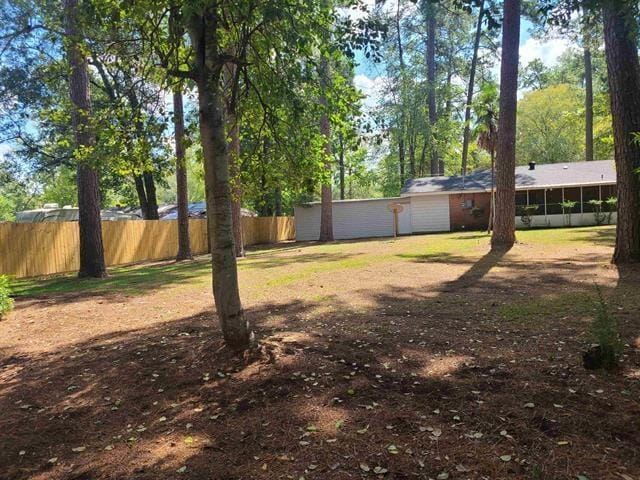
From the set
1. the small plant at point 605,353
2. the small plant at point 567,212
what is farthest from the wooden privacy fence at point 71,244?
the small plant at point 567,212

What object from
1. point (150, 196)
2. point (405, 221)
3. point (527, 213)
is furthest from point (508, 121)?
point (150, 196)

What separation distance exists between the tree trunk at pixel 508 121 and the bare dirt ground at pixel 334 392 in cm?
634

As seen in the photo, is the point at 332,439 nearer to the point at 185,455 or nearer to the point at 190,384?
the point at 185,455

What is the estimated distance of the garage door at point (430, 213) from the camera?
27.8 meters

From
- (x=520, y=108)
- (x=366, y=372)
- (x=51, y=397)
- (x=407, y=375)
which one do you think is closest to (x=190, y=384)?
(x=51, y=397)

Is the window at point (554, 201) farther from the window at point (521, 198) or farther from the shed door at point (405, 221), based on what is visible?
the shed door at point (405, 221)

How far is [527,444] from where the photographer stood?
2.82m

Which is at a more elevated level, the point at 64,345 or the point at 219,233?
the point at 219,233

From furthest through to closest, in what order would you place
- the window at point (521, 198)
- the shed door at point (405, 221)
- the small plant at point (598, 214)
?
the shed door at point (405, 221), the window at point (521, 198), the small plant at point (598, 214)

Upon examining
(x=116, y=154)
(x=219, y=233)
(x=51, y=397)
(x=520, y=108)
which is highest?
(x=520, y=108)

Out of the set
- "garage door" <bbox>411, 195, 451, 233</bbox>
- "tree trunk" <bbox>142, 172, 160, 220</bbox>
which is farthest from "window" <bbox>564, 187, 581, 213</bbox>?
"tree trunk" <bbox>142, 172, 160, 220</bbox>

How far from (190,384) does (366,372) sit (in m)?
1.53

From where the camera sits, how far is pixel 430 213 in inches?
1101

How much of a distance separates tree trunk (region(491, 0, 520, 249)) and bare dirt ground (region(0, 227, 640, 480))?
249 inches
